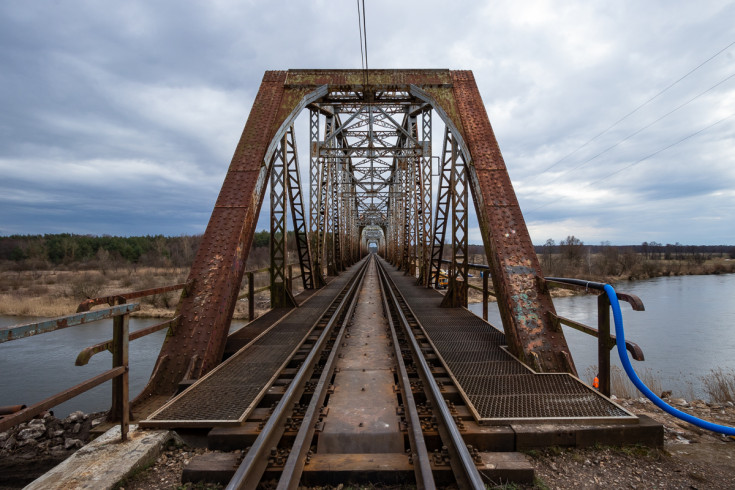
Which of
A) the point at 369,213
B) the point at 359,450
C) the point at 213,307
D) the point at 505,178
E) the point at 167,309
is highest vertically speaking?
the point at 369,213

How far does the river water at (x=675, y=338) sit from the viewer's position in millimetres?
9195

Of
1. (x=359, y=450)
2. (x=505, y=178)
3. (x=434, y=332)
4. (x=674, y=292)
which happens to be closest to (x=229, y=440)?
(x=359, y=450)

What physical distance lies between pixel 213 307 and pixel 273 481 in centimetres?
268

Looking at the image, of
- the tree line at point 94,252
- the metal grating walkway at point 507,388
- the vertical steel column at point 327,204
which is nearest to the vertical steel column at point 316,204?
the vertical steel column at point 327,204

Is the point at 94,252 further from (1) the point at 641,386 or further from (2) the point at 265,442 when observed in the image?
(1) the point at 641,386

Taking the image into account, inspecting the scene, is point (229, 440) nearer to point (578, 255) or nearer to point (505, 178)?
point (505, 178)

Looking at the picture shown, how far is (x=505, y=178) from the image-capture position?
224 inches

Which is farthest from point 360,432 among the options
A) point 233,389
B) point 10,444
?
point 10,444

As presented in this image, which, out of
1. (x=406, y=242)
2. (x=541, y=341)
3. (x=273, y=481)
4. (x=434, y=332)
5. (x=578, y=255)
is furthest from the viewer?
(x=578, y=255)

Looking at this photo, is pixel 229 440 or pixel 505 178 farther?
pixel 505 178

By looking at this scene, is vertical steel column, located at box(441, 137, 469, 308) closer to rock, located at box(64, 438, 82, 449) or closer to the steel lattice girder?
the steel lattice girder

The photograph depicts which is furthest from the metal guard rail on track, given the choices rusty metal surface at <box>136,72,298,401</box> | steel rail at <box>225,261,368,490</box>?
steel rail at <box>225,261,368,490</box>

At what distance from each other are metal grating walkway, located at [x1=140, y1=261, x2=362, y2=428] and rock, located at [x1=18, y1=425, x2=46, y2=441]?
69.3 inches

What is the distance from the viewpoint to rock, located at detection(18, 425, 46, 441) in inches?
152
